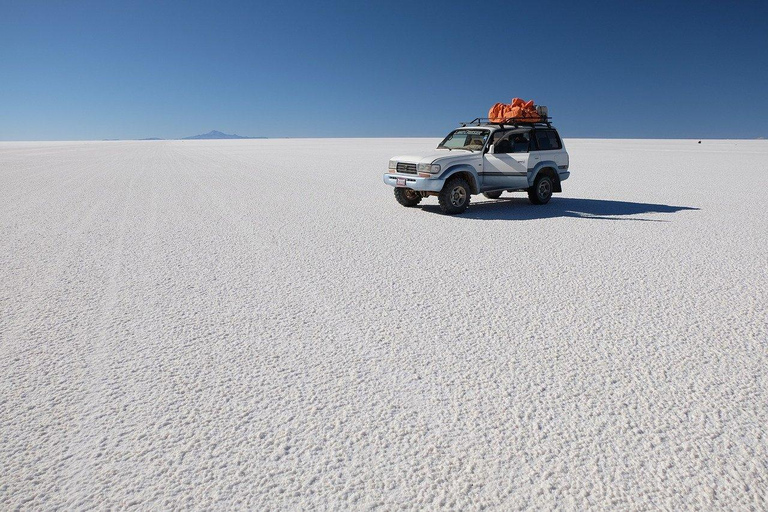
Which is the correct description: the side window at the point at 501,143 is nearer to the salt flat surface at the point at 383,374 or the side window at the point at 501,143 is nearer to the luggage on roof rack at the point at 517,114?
the luggage on roof rack at the point at 517,114

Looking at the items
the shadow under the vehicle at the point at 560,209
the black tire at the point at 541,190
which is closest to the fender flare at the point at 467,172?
the shadow under the vehicle at the point at 560,209

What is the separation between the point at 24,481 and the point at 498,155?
10.8 m

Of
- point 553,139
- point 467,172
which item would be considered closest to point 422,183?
point 467,172

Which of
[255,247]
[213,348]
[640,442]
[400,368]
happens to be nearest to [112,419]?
[213,348]

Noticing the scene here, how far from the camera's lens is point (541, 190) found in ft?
41.9

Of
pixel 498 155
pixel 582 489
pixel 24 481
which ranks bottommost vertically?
pixel 24 481

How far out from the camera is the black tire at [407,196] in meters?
12.2

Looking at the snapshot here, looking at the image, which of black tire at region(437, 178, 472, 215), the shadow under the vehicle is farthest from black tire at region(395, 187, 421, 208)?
black tire at region(437, 178, 472, 215)

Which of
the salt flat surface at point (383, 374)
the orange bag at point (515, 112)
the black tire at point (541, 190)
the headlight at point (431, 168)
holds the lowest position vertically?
the salt flat surface at point (383, 374)

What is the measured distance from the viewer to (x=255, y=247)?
7.74 m

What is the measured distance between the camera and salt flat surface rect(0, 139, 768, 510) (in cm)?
261

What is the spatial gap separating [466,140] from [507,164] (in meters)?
1.16

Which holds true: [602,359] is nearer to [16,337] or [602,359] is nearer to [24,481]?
[24,481]

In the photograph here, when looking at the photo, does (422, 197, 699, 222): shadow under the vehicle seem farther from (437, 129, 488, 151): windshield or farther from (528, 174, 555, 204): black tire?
(437, 129, 488, 151): windshield
